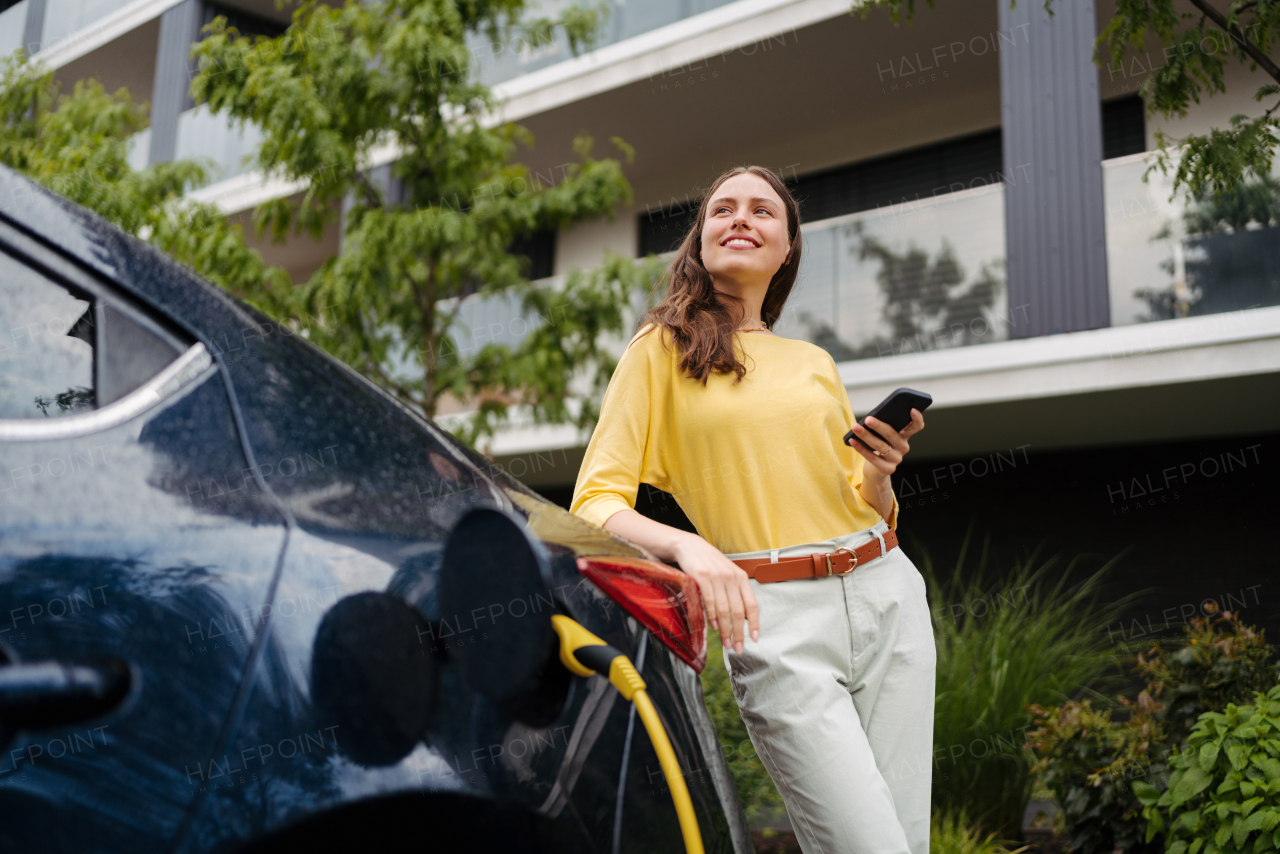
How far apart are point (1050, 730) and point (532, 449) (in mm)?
6807

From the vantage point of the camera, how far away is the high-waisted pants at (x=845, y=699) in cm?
146

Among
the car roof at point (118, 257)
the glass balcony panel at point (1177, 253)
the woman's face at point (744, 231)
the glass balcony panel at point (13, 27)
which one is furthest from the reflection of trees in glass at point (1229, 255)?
the glass balcony panel at point (13, 27)

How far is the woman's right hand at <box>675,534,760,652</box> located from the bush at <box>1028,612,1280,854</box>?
2905 millimetres

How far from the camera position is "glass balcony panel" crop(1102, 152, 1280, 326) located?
6.24 m

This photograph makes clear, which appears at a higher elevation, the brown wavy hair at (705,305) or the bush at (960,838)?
the brown wavy hair at (705,305)

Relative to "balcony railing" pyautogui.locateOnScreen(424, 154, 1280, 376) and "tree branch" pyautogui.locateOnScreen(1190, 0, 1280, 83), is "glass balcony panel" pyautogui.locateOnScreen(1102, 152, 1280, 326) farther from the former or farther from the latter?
"tree branch" pyautogui.locateOnScreen(1190, 0, 1280, 83)

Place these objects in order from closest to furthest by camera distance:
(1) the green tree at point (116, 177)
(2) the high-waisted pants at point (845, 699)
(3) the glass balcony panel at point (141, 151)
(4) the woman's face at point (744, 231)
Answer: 1. (2) the high-waisted pants at point (845, 699)
2. (4) the woman's face at point (744, 231)
3. (1) the green tree at point (116, 177)
4. (3) the glass balcony panel at point (141, 151)

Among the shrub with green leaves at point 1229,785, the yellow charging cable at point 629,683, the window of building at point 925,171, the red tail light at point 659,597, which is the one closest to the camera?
the yellow charging cable at point 629,683

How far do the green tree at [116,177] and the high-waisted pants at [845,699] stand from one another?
213 inches

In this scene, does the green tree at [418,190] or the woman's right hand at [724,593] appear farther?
the green tree at [418,190]

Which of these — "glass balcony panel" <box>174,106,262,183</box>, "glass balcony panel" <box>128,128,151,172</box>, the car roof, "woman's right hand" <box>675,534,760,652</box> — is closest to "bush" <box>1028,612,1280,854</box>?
"woman's right hand" <box>675,534,760,652</box>

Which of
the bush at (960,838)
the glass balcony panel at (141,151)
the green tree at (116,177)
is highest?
the glass balcony panel at (141,151)

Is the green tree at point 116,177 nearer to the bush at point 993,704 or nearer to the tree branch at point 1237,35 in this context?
the bush at point 993,704

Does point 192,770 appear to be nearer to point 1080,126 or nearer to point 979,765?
point 979,765
